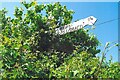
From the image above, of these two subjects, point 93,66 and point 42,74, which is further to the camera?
point 42,74

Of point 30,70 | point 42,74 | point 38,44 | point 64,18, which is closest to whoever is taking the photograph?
point 30,70

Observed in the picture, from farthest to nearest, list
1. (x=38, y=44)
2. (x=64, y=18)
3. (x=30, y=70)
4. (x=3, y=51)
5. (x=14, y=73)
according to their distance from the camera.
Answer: (x=64, y=18)
(x=38, y=44)
(x=30, y=70)
(x=14, y=73)
(x=3, y=51)

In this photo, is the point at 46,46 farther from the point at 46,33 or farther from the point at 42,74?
the point at 42,74

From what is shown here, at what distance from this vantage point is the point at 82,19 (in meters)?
6.45

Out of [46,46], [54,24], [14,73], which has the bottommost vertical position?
[14,73]

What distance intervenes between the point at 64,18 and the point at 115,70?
3.10 m

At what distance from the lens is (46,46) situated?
26.0 ft

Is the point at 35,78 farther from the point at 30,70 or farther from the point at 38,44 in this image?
the point at 38,44

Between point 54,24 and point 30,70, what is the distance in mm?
2654

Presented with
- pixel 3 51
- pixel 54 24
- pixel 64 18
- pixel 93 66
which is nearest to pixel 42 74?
pixel 93 66

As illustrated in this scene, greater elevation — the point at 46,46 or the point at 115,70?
the point at 46,46

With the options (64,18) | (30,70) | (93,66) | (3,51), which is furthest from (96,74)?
(64,18)

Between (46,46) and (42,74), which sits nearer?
(42,74)

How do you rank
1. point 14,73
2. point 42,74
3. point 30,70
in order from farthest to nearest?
1. point 42,74
2. point 30,70
3. point 14,73
